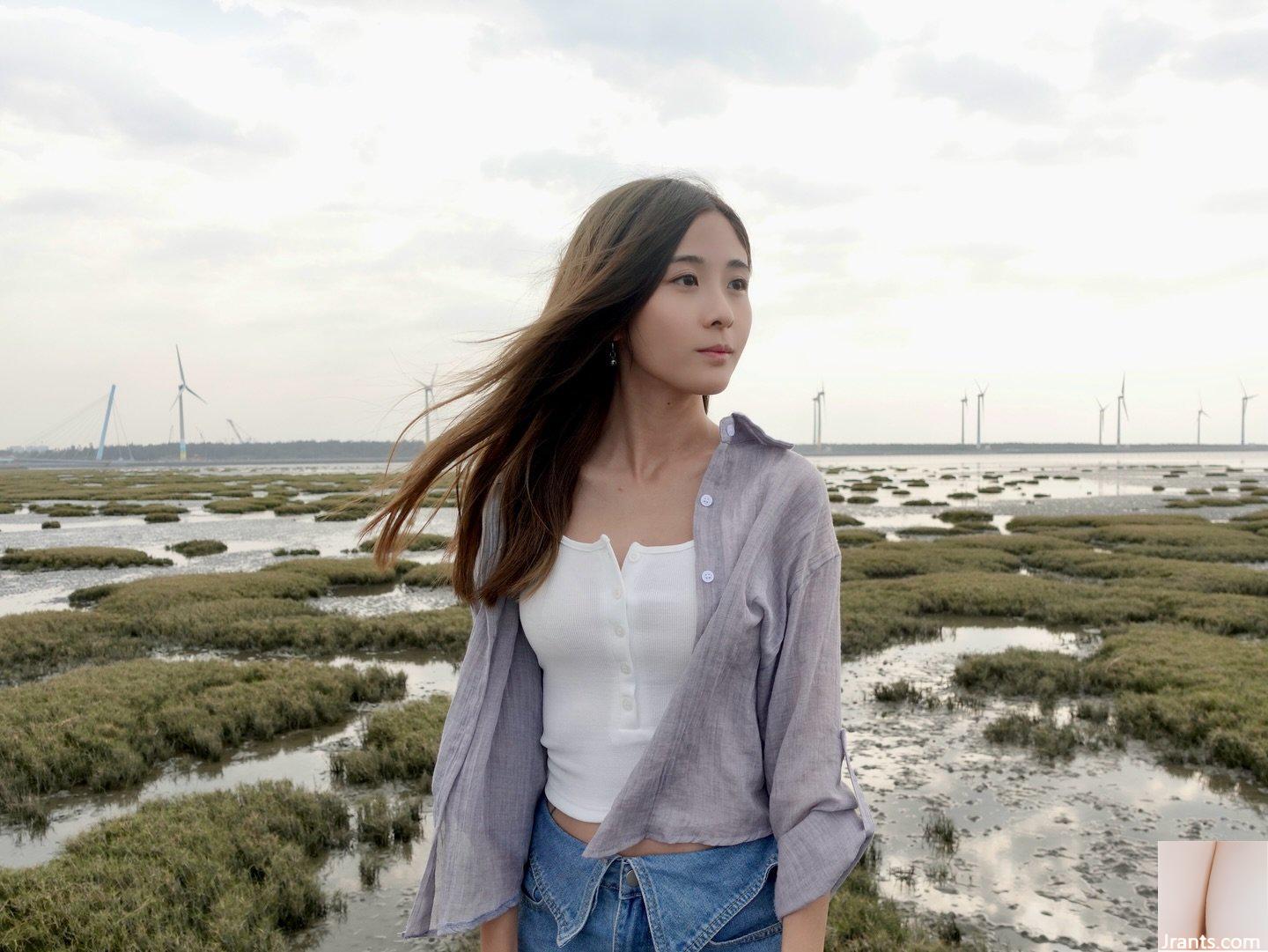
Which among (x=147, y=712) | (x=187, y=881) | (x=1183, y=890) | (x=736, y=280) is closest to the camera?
(x=736, y=280)

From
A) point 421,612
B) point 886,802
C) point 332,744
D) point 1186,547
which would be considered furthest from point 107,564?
point 1186,547

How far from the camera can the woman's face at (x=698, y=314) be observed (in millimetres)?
2344

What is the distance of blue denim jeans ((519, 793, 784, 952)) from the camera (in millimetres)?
2162

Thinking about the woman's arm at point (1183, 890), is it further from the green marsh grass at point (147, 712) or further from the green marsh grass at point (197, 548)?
the green marsh grass at point (197, 548)

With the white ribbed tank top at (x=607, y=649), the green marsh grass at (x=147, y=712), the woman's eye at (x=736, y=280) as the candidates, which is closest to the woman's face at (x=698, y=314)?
the woman's eye at (x=736, y=280)

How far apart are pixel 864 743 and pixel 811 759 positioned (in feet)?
29.1

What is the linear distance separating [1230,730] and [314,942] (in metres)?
9.74

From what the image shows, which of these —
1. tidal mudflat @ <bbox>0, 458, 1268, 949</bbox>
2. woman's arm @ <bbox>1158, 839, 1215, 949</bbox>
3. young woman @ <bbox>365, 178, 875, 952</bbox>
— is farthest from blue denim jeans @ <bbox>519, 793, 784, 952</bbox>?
tidal mudflat @ <bbox>0, 458, 1268, 949</bbox>

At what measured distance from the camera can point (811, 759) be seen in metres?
2.13

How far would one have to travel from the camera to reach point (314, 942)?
6.40 m

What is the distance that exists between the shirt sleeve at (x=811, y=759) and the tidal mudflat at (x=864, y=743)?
4608 mm

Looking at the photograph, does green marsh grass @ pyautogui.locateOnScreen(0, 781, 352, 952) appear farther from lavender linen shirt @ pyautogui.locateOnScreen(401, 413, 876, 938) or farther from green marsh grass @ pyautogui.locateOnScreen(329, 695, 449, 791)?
lavender linen shirt @ pyautogui.locateOnScreen(401, 413, 876, 938)

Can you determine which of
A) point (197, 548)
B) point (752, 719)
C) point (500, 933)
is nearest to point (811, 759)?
point (752, 719)

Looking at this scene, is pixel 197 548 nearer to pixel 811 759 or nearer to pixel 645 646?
pixel 645 646
